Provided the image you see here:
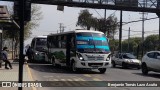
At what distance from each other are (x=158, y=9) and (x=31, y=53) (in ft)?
51.9

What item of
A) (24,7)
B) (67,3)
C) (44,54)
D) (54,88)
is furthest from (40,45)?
(24,7)

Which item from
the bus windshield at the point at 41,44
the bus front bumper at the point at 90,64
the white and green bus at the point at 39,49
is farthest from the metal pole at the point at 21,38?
the bus windshield at the point at 41,44

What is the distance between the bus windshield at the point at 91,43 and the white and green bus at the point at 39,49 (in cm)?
1320

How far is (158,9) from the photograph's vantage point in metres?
44.8

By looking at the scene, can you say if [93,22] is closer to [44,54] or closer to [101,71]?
[44,54]

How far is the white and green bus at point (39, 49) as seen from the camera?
3878 centimetres

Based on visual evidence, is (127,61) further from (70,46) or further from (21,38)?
(21,38)

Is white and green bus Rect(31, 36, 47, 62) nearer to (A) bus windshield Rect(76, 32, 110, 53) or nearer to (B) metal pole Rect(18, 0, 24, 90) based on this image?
(A) bus windshield Rect(76, 32, 110, 53)

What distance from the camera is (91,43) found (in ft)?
81.1

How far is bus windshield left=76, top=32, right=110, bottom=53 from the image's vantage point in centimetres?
2440

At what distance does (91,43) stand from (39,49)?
51.1ft

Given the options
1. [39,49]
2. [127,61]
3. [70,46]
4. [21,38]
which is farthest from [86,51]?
[39,49]

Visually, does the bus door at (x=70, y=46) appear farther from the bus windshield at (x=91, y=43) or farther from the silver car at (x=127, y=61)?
the silver car at (x=127, y=61)

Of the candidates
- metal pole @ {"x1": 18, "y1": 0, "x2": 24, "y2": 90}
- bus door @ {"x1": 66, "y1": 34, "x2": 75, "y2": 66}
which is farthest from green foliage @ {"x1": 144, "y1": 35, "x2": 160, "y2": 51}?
metal pole @ {"x1": 18, "y1": 0, "x2": 24, "y2": 90}
